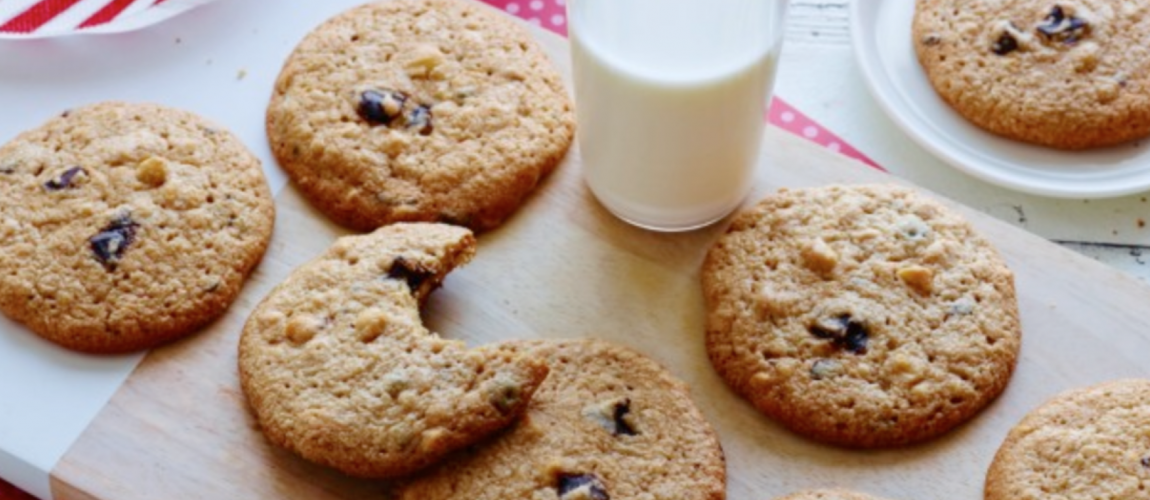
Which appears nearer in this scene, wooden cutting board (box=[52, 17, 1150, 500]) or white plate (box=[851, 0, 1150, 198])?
wooden cutting board (box=[52, 17, 1150, 500])

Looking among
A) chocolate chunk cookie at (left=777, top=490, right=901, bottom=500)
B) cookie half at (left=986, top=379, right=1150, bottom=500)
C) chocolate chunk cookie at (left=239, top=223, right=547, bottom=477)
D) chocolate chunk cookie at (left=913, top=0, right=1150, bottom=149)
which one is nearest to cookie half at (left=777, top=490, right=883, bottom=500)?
chocolate chunk cookie at (left=777, top=490, right=901, bottom=500)

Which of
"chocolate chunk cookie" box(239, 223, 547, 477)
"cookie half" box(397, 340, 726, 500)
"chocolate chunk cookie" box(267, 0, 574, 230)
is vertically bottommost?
"cookie half" box(397, 340, 726, 500)

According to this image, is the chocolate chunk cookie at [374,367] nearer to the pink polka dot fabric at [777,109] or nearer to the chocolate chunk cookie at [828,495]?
the chocolate chunk cookie at [828,495]

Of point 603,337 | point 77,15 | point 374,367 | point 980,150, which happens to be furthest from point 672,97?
point 77,15

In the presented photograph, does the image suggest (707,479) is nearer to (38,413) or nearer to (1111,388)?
(1111,388)

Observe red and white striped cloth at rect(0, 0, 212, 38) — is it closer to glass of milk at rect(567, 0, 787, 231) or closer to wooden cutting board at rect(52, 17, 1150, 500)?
wooden cutting board at rect(52, 17, 1150, 500)

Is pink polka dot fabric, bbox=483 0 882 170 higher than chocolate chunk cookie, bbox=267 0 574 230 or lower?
lower

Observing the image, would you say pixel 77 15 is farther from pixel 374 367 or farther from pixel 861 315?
pixel 861 315
